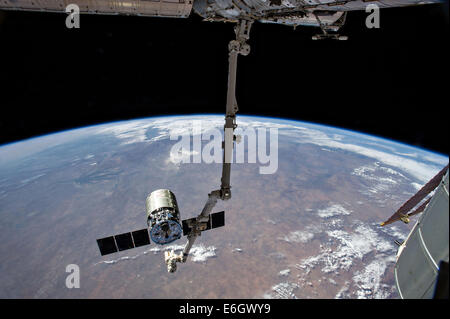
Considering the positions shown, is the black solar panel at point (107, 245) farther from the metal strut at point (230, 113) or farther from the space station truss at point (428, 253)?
the space station truss at point (428, 253)

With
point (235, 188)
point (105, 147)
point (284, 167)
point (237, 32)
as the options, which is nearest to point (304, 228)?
point (235, 188)

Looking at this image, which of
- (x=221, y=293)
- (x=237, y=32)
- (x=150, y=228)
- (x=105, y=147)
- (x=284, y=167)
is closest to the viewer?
(x=237, y=32)

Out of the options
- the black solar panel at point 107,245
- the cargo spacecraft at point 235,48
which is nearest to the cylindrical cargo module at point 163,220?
the cargo spacecraft at point 235,48

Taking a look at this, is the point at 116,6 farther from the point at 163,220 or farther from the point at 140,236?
the point at 140,236

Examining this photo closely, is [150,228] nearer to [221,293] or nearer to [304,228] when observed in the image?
[221,293]

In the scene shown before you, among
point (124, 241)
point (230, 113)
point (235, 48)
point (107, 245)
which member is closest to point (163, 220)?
point (124, 241)
